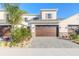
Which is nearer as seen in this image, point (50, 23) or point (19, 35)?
point (19, 35)

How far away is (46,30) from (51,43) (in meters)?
1.50

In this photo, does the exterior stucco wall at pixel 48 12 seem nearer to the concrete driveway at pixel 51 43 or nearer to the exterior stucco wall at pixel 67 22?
the exterior stucco wall at pixel 67 22

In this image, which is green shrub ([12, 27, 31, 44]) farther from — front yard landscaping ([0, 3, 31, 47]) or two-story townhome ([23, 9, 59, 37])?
two-story townhome ([23, 9, 59, 37])

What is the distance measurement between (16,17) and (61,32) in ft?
12.5

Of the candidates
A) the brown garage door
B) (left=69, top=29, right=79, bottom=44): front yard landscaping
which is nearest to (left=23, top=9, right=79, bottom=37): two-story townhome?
the brown garage door

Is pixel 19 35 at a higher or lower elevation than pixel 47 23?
lower

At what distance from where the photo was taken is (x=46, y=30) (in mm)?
18000

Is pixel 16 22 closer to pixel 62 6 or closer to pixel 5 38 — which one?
pixel 5 38

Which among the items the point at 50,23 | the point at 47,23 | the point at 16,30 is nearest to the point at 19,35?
the point at 16,30

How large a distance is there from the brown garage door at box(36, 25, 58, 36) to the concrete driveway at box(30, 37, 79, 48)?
1.75 feet

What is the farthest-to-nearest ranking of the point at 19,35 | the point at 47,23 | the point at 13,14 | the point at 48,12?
the point at 47,23, the point at 48,12, the point at 19,35, the point at 13,14

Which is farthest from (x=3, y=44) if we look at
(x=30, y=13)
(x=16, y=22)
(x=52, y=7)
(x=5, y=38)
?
(x=52, y=7)

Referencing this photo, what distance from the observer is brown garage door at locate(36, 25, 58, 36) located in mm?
17547

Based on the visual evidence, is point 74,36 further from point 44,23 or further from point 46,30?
point 44,23
